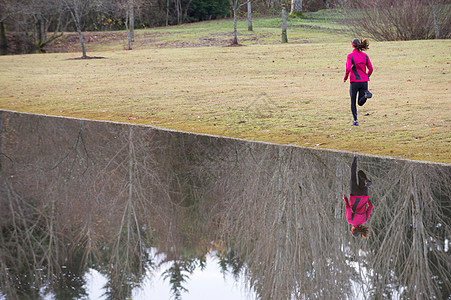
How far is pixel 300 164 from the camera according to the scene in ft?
31.2

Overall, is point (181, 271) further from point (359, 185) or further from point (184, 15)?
point (184, 15)

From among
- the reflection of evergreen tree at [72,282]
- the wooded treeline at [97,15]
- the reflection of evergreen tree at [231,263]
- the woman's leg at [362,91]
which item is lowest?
the reflection of evergreen tree at [231,263]

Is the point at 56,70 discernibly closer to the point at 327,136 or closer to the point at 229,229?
the point at 327,136

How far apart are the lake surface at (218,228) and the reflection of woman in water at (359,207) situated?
9 centimetres

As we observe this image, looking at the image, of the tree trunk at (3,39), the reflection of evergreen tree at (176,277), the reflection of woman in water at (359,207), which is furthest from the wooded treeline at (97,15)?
the reflection of evergreen tree at (176,277)

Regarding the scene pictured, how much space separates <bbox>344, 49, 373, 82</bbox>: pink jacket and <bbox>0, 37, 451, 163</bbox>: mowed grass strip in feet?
4.41

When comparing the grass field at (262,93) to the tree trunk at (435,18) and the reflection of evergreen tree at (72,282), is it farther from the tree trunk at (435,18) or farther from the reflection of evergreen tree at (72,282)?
the reflection of evergreen tree at (72,282)

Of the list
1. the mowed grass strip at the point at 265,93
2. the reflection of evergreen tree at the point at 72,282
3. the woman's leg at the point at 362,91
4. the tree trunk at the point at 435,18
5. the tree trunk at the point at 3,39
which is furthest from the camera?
the tree trunk at the point at 3,39

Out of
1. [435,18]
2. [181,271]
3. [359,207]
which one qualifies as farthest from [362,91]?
[435,18]

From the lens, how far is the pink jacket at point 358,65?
11.2 metres

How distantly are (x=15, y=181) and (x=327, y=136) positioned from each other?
261 inches

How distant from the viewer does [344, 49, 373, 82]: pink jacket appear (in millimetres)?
11242

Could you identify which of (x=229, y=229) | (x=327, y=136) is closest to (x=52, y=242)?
(x=229, y=229)

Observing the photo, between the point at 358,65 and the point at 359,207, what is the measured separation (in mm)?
4915
